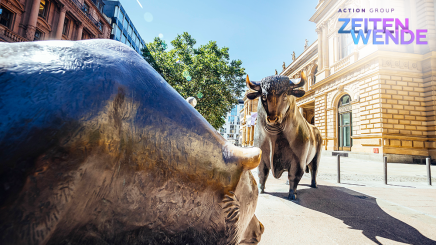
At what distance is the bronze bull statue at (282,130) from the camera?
2.86 meters

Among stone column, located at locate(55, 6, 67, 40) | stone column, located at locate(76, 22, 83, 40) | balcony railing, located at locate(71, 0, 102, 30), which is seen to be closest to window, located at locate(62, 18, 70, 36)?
stone column, located at locate(76, 22, 83, 40)

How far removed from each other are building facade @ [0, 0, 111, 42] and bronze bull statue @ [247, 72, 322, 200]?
69.0 ft

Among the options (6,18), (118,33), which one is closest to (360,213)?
(6,18)

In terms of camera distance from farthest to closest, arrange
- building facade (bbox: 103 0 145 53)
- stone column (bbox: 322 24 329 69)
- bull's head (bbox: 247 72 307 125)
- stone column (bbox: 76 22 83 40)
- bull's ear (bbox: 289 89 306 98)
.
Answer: building facade (bbox: 103 0 145 53), stone column (bbox: 76 22 83 40), stone column (bbox: 322 24 329 69), bull's ear (bbox: 289 89 306 98), bull's head (bbox: 247 72 307 125)

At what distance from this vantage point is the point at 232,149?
921mm

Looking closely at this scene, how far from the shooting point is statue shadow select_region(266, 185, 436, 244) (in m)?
2.20

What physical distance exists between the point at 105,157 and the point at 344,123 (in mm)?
20616

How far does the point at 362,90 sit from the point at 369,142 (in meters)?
4.02

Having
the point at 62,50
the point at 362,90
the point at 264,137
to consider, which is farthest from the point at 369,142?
the point at 62,50

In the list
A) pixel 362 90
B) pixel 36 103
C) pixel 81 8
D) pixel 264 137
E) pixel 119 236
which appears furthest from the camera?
pixel 81 8

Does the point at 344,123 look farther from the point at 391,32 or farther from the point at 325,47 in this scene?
the point at 325,47

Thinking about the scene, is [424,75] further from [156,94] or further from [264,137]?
[156,94]

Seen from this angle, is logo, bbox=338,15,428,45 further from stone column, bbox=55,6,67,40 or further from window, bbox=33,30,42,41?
window, bbox=33,30,42,41

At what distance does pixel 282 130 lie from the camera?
319 centimetres
